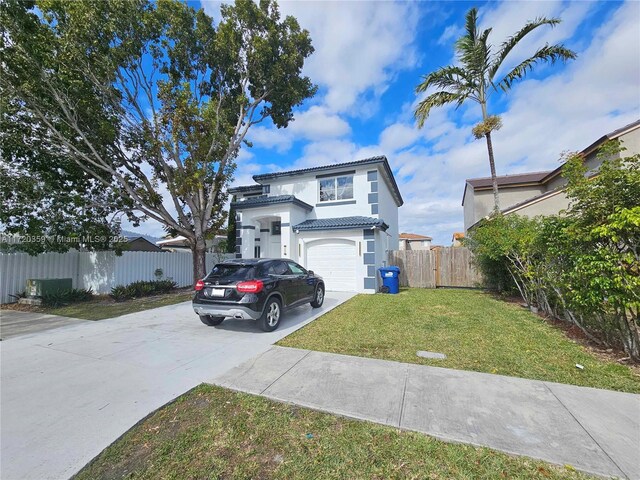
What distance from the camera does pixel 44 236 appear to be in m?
9.77

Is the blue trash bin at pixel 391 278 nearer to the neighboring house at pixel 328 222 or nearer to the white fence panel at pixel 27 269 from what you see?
the neighboring house at pixel 328 222

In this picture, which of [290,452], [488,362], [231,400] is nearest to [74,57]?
[231,400]

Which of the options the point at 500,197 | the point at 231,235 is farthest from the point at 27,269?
the point at 500,197

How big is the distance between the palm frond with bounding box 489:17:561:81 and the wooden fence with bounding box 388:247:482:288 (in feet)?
27.0

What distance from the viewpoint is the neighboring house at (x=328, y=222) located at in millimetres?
12359

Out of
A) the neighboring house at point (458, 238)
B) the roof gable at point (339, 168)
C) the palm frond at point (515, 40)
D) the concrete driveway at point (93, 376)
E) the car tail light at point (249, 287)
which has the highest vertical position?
the palm frond at point (515, 40)

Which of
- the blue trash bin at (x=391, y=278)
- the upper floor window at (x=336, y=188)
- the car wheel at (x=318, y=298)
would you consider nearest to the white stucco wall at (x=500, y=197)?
the blue trash bin at (x=391, y=278)

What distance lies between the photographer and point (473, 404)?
10.3 ft

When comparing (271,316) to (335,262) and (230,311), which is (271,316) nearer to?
(230,311)

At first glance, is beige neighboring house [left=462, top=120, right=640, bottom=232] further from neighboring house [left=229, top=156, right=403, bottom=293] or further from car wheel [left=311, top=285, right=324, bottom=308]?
car wheel [left=311, top=285, right=324, bottom=308]

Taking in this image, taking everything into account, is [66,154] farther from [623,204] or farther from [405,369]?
[623,204]

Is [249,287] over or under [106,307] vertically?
over

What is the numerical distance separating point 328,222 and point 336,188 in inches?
85.8

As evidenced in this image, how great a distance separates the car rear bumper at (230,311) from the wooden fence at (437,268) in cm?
1084
